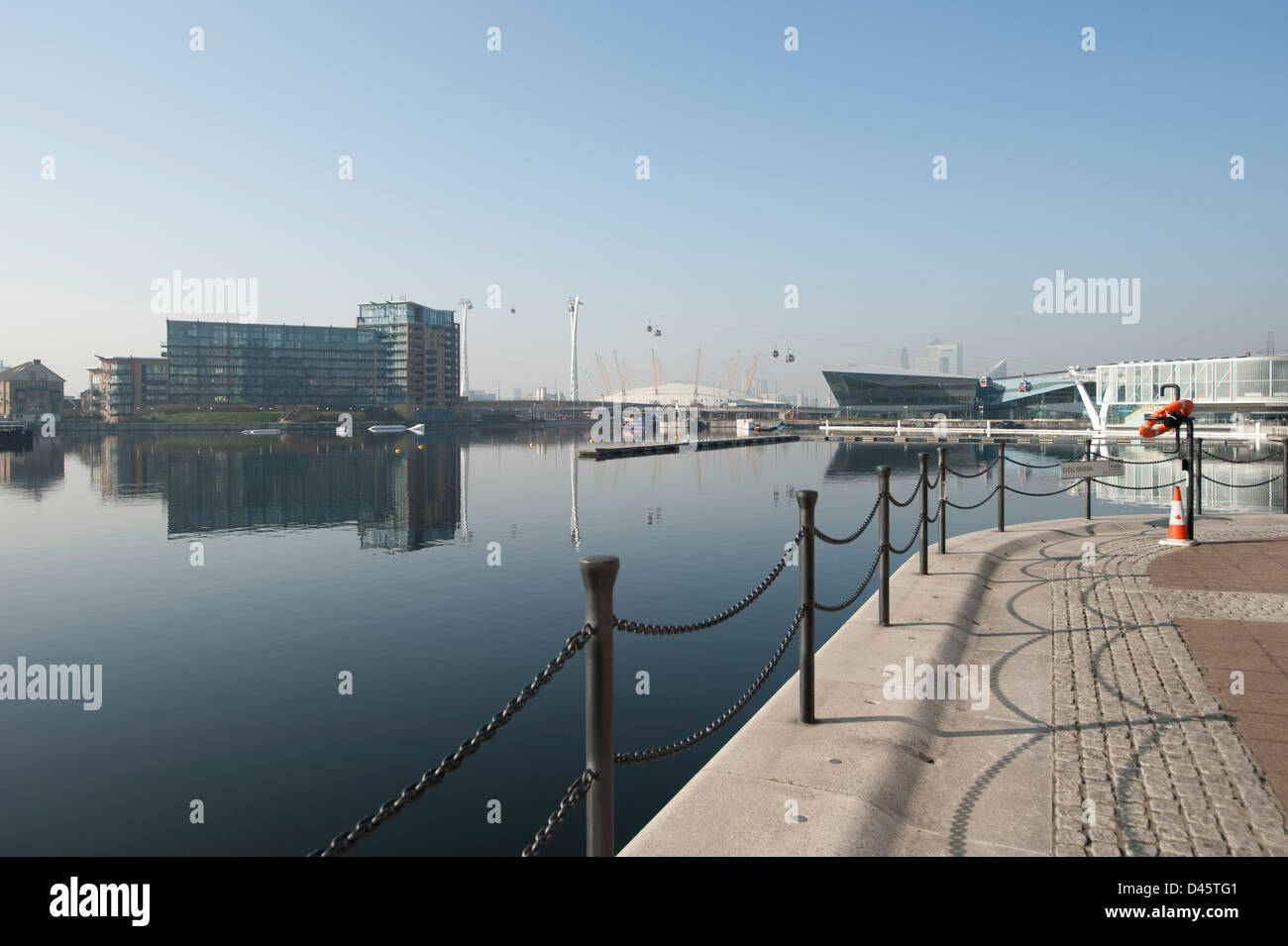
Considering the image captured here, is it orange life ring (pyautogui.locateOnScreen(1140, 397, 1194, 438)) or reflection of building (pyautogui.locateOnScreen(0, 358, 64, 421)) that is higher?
reflection of building (pyautogui.locateOnScreen(0, 358, 64, 421))

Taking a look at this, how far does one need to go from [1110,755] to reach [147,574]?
18.5 m

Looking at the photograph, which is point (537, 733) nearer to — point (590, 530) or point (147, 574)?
point (147, 574)

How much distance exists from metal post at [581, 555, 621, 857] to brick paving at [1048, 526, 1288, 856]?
7.77ft

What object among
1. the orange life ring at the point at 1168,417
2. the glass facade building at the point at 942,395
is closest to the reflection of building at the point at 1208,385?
the glass facade building at the point at 942,395

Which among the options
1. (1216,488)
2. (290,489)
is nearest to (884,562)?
(1216,488)

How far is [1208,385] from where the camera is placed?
10269cm

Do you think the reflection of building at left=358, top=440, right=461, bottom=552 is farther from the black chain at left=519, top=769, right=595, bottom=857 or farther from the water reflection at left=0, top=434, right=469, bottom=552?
the black chain at left=519, top=769, right=595, bottom=857

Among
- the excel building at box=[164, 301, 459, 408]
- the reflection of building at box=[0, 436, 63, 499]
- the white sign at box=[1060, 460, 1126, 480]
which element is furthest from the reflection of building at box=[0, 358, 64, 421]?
the white sign at box=[1060, 460, 1126, 480]

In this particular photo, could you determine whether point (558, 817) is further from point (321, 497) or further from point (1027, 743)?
point (321, 497)

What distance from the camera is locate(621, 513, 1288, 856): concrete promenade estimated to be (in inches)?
157

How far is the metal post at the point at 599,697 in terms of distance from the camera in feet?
10.7

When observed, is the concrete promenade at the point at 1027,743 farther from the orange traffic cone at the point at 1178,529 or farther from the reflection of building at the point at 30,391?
the reflection of building at the point at 30,391
